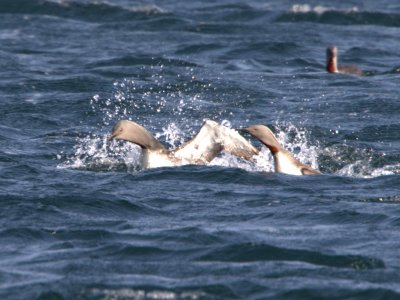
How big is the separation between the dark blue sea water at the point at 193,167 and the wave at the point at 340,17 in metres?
0.07

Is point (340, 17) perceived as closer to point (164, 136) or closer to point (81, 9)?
point (81, 9)

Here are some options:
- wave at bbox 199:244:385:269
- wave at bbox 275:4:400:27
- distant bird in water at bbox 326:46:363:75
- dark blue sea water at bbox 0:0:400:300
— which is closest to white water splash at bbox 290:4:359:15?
wave at bbox 275:4:400:27

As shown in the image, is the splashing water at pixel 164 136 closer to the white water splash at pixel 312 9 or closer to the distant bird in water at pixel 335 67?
the distant bird in water at pixel 335 67

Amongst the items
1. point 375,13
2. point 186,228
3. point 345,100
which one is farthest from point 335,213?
point 375,13

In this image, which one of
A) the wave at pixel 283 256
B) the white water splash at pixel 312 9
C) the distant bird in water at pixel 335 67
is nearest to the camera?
the wave at pixel 283 256

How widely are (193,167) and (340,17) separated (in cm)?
1501

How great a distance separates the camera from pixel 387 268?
10.7 m

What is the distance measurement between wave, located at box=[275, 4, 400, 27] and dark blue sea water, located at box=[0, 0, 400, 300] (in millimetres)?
75

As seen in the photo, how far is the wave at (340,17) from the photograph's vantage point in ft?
94.1

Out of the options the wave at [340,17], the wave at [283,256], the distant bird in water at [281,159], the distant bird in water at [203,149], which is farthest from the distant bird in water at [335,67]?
the wave at [283,256]

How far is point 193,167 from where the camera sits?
1474 centimetres

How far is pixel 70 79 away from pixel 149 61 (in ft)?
7.40

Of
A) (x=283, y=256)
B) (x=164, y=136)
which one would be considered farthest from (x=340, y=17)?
(x=283, y=256)

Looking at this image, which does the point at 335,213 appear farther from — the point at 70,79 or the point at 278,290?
the point at 70,79
